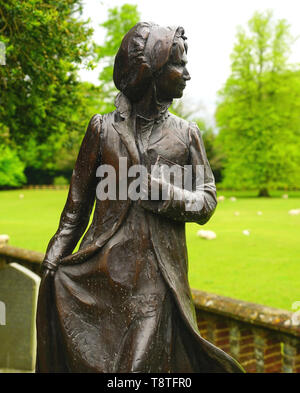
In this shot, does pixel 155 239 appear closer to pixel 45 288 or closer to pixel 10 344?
pixel 45 288

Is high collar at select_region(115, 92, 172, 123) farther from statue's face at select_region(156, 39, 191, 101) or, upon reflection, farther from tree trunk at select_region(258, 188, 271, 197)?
tree trunk at select_region(258, 188, 271, 197)

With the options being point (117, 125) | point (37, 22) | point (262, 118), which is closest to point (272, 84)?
point (262, 118)

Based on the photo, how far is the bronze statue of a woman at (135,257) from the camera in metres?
2.12

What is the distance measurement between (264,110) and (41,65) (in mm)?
28541

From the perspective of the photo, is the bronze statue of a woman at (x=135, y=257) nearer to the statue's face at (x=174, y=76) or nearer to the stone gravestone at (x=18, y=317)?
the statue's face at (x=174, y=76)

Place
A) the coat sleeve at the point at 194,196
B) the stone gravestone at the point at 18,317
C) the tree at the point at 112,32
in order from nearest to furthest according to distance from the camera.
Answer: the coat sleeve at the point at 194,196
the stone gravestone at the point at 18,317
the tree at the point at 112,32

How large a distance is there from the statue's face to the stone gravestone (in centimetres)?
358

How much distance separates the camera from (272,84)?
104 ft

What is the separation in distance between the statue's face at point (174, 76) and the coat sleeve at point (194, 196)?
0.76 ft

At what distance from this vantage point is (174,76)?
2.17 metres

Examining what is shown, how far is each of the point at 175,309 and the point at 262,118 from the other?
104ft

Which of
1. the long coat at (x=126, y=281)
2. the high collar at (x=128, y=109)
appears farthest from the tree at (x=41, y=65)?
the long coat at (x=126, y=281)

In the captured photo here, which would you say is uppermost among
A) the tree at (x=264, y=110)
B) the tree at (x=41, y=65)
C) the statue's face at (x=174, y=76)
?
the tree at (x=264, y=110)

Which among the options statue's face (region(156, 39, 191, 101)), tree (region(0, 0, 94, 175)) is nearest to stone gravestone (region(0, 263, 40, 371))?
tree (region(0, 0, 94, 175))
